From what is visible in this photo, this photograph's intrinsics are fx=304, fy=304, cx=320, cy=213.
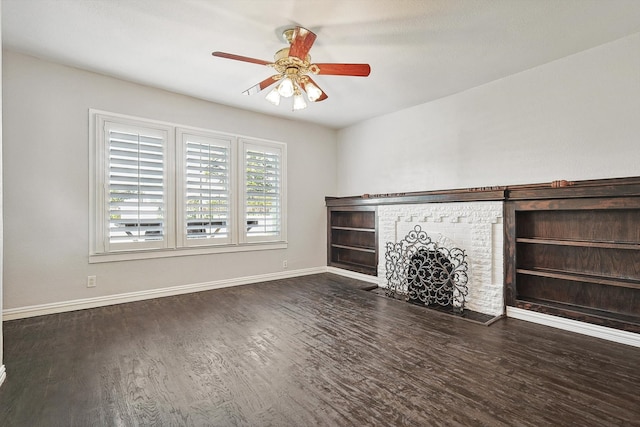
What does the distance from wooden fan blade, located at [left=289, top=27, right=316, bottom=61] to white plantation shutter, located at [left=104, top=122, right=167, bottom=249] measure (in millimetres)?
2516

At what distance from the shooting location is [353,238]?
5797 millimetres

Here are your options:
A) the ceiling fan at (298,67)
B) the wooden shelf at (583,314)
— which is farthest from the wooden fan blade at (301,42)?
the wooden shelf at (583,314)

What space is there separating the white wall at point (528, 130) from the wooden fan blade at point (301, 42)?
101 inches

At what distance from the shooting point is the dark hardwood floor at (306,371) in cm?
181

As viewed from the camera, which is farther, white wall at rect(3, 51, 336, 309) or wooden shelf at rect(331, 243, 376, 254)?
wooden shelf at rect(331, 243, 376, 254)

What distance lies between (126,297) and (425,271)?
3932 millimetres

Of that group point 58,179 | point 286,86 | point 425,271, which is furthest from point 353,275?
point 58,179

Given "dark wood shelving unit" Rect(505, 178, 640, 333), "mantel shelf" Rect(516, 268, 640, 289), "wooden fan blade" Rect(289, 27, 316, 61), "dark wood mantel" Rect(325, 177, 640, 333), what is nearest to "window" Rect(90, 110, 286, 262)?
"wooden fan blade" Rect(289, 27, 316, 61)

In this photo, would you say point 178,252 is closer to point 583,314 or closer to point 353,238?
point 353,238

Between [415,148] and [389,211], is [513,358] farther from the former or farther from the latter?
[415,148]

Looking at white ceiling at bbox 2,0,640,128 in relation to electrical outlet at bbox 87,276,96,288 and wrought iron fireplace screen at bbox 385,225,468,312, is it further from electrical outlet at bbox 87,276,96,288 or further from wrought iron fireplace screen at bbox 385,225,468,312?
electrical outlet at bbox 87,276,96,288

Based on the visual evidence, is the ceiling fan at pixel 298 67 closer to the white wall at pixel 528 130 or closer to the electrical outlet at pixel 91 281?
the white wall at pixel 528 130

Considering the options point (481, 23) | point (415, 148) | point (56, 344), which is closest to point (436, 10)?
point (481, 23)

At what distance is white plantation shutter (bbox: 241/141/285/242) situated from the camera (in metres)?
4.97
